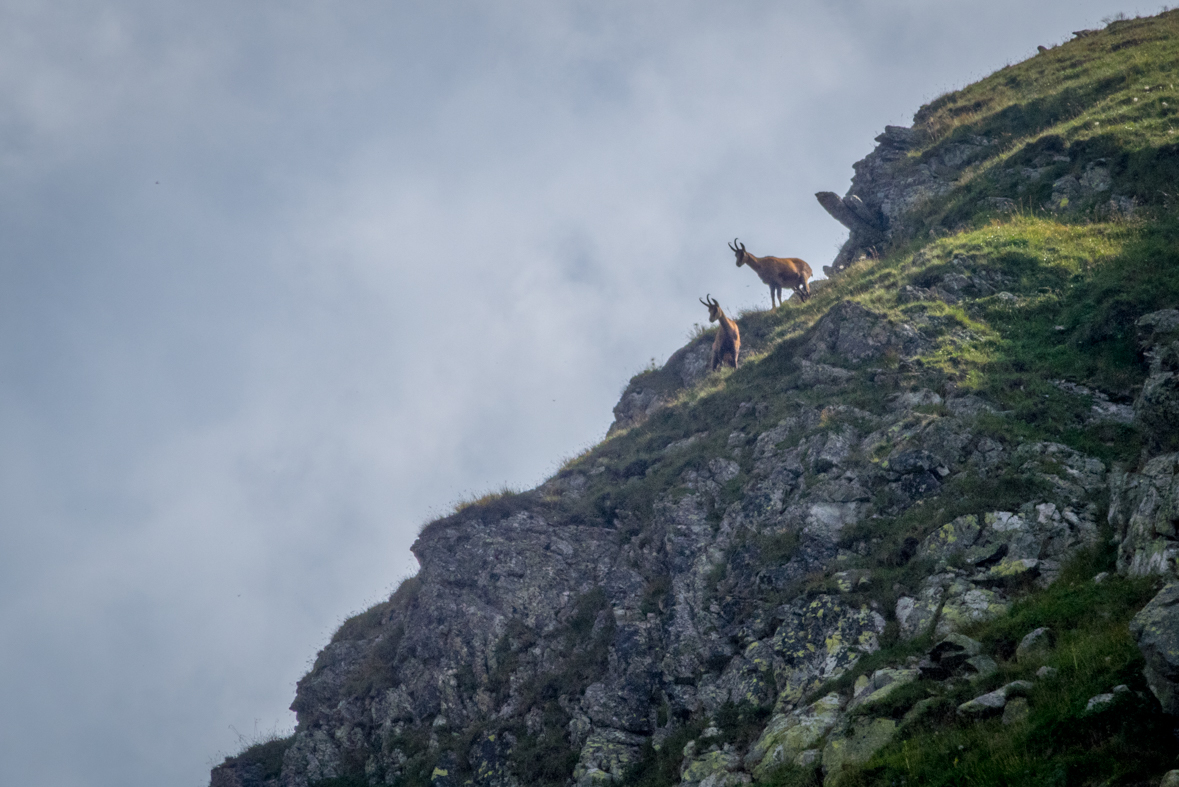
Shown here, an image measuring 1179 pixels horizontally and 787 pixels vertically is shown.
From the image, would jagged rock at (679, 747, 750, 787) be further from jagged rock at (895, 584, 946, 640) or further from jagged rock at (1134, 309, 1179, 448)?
jagged rock at (1134, 309, 1179, 448)

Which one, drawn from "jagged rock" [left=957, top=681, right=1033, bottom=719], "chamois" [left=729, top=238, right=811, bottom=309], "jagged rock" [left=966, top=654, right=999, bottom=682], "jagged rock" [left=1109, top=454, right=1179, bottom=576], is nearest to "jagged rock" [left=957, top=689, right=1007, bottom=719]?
"jagged rock" [left=957, top=681, right=1033, bottom=719]

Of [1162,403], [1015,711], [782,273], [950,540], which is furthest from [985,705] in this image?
[782,273]

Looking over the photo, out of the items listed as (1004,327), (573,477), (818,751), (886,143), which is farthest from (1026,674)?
(886,143)

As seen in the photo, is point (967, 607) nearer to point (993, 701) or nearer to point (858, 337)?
point (993, 701)

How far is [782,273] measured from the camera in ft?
107

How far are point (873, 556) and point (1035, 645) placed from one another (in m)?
5.18

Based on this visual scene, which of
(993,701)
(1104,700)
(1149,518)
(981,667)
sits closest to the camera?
(1104,700)

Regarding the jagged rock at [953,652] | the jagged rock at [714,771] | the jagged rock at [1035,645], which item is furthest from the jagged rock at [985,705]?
the jagged rock at [714,771]

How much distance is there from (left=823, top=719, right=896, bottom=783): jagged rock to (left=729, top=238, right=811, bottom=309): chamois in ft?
77.0

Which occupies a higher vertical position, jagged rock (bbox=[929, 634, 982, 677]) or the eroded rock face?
the eroded rock face

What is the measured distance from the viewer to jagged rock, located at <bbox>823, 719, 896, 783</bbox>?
994 cm

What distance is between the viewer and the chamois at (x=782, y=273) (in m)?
32.3

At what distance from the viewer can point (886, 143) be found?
36.9 meters

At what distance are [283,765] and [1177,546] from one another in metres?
20.7
